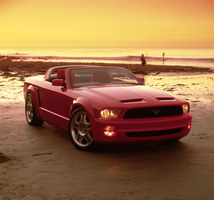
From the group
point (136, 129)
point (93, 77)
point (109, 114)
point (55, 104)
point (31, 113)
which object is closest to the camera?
point (136, 129)

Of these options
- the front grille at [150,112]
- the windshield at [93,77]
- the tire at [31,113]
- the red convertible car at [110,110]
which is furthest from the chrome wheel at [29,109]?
the front grille at [150,112]

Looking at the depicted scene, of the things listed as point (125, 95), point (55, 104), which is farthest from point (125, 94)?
point (55, 104)

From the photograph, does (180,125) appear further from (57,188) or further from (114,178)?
(57,188)

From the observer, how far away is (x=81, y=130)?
254 inches

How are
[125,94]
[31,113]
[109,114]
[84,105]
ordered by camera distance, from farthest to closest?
[31,113] < [125,94] < [84,105] < [109,114]

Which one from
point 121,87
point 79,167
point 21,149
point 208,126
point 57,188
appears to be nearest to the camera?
point 57,188

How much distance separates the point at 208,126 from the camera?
8.41 m

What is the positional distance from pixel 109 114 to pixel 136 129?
1.51ft

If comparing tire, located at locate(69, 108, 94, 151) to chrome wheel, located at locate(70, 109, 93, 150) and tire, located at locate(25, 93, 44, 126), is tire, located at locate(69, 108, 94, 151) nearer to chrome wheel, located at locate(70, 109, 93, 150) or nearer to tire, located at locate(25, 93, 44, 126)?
chrome wheel, located at locate(70, 109, 93, 150)

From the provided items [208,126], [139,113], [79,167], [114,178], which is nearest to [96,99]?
[139,113]

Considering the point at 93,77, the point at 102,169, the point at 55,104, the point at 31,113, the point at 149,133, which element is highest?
the point at 93,77

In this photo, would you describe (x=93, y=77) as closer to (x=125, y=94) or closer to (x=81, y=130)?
(x=125, y=94)

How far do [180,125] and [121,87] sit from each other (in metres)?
1.28

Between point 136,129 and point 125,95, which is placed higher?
point 125,95
